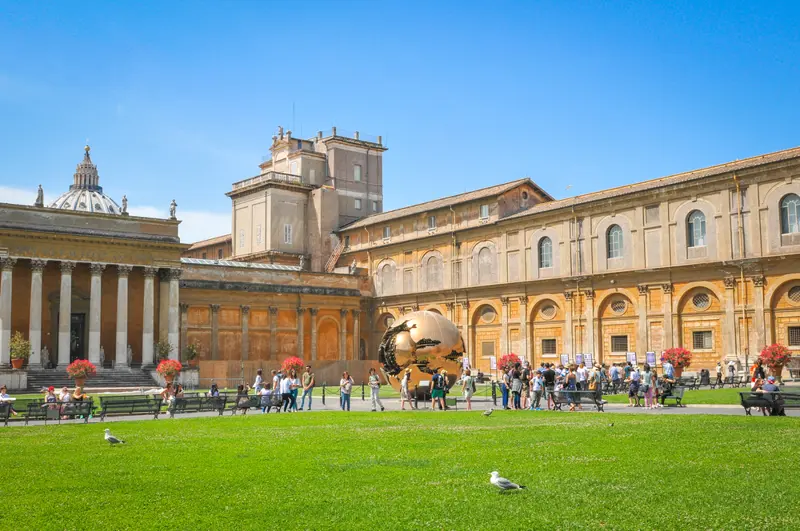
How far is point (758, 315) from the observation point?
4272 centimetres

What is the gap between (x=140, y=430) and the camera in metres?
21.2

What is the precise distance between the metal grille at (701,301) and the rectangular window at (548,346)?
9.81 meters

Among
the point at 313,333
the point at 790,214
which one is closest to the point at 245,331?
the point at 313,333

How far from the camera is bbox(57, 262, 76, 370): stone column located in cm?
4891

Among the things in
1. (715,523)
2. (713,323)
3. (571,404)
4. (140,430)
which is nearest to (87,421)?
(140,430)

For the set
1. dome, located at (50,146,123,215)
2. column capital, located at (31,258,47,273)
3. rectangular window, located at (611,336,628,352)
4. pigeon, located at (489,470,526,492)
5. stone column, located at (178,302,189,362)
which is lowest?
pigeon, located at (489,470,526,492)

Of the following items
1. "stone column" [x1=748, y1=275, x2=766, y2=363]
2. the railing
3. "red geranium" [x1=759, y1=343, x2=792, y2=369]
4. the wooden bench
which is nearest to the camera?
the wooden bench

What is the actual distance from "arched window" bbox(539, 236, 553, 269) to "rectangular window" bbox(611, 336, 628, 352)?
6540mm

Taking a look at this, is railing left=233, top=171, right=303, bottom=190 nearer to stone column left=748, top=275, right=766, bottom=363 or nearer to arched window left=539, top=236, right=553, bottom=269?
arched window left=539, top=236, right=553, bottom=269

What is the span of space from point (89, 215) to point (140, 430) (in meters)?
33.4

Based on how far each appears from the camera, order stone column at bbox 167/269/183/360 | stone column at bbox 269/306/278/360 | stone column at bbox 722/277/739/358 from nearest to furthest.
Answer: stone column at bbox 722/277/739/358 → stone column at bbox 167/269/183/360 → stone column at bbox 269/306/278/360

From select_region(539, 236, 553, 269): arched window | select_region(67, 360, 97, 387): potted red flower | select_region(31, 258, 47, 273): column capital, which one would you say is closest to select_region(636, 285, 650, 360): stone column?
select_region(539, 236, 553, 269): arched window

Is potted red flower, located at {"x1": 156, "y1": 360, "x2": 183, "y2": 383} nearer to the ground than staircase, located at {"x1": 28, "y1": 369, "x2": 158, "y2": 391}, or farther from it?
farther from it

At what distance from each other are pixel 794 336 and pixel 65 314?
3981 cm
